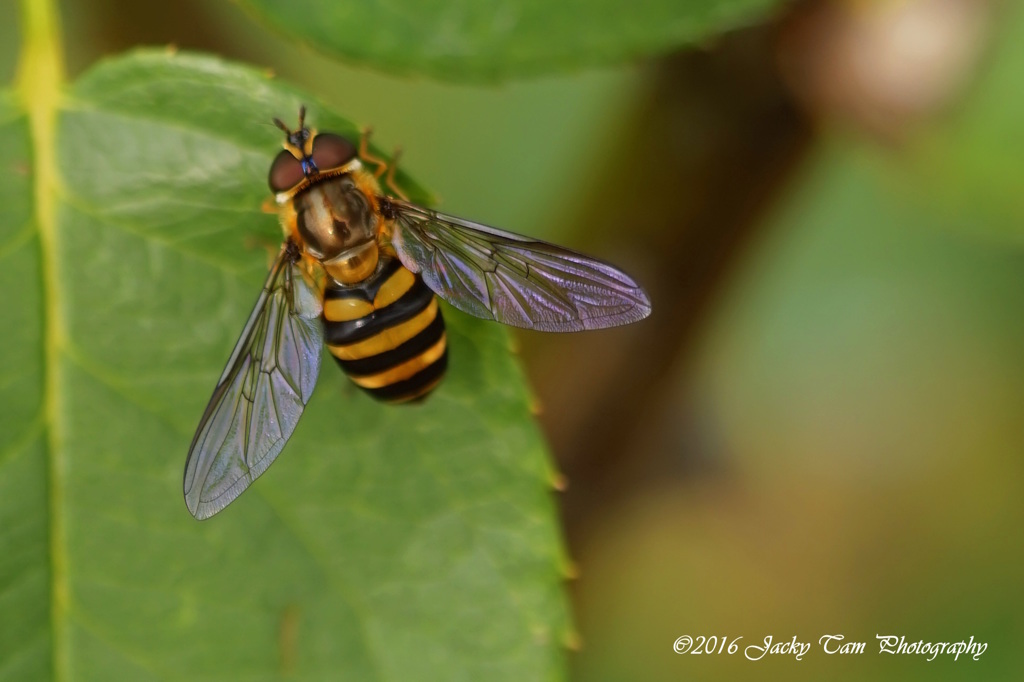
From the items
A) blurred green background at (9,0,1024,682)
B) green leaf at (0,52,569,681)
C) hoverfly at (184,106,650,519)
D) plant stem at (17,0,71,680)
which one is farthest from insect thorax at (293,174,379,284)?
blurred green background at (9,0,1024,682)

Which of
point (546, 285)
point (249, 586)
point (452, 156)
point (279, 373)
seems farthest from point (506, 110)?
point (249, 586)

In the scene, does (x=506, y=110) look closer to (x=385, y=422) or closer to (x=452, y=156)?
(x=452, y=156)

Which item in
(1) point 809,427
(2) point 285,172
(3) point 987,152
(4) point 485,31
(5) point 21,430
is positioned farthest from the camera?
(1) point 809,427

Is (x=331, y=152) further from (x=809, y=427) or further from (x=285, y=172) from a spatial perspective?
(x=809, y=427)

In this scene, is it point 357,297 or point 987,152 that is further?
point 987,152

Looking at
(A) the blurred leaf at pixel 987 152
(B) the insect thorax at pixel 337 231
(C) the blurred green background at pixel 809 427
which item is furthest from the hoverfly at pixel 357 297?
(C) the blurred green background at pixel 809 427

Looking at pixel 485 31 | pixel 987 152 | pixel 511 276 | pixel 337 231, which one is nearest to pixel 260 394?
pixel 337 231

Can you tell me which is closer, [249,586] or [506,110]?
[249,586]
